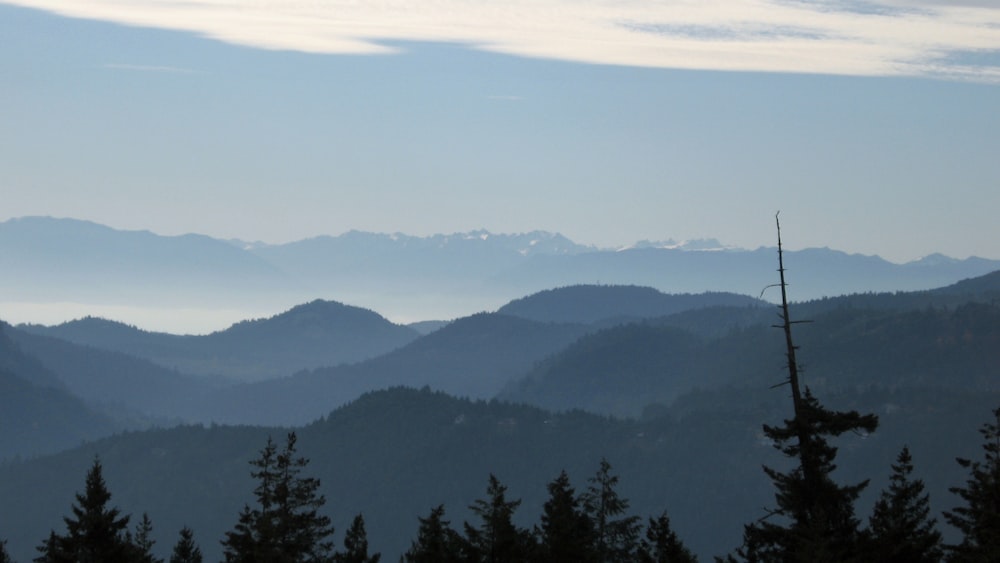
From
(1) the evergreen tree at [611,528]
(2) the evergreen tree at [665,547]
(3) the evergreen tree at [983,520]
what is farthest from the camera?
(1) the evergreen tree at [611,528]

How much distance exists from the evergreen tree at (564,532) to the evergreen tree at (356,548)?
7247 mm

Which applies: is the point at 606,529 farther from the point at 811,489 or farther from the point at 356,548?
the point at 811,489

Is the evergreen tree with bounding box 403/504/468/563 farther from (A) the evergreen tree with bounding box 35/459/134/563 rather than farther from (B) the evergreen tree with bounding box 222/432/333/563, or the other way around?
(A) the evergreen tree with bounding box 35/459/134/563

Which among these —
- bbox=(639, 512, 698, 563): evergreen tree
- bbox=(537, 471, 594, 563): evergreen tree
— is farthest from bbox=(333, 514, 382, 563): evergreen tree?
bbox=(639, 512, 698, 563): evergreen tree

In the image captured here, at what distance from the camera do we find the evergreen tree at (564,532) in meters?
53.9

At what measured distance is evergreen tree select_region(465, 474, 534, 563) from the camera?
52625 mm

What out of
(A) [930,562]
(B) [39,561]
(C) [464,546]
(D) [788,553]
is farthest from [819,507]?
(B) [39,561]

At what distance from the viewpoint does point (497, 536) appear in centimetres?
Result: 5303

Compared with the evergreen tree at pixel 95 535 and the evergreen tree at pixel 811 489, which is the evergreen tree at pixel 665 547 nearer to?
the evergreen tree at pixel 811 489

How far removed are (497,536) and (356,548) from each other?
1092 centimetres

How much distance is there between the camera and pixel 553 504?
192 ft

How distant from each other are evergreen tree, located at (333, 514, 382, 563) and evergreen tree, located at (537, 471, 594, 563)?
7247mm

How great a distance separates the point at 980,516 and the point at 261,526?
90.7 feet

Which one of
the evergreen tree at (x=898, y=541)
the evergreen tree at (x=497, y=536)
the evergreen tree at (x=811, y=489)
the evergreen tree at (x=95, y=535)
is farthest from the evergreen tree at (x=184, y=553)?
the evergreen tree at (x=898, y=541)
